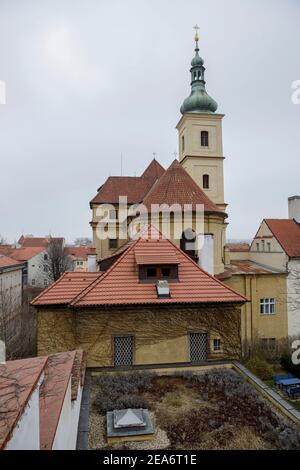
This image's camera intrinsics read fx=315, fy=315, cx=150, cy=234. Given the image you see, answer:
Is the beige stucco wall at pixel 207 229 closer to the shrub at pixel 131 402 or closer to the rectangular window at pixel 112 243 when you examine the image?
the shrub at pixel 131 402

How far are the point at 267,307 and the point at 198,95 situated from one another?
18108 mm

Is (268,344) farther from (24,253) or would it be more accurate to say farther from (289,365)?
(24,253)

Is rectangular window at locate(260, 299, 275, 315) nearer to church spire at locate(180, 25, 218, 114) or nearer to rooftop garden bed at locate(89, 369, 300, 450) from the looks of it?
rooftop garden bed at locate(89, 369, 300, 450)

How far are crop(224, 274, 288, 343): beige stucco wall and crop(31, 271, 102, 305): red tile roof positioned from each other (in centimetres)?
1086

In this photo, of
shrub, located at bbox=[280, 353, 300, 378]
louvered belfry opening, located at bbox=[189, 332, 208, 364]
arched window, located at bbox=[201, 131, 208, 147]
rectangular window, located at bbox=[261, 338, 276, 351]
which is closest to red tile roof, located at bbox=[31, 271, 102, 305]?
louvered belfry opening, located at bbox=[189, 332, 208, 364]

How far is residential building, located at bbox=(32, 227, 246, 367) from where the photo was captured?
33.3 ft

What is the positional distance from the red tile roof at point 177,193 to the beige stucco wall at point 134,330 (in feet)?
25.1

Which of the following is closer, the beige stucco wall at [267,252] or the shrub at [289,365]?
the shrub at [289,365]

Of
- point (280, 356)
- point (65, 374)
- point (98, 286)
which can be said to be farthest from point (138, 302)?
point (280, 356)

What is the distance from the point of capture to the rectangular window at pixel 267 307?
67.1 feet

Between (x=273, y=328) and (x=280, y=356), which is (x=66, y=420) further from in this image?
(x=273, y=328)

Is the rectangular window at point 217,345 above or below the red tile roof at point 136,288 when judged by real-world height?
below

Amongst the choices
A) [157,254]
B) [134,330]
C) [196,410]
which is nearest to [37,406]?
[196,410]

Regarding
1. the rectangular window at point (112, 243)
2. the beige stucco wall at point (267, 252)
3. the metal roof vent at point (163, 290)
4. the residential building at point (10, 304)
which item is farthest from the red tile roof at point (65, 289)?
the rectangular window at point (112, 243)
